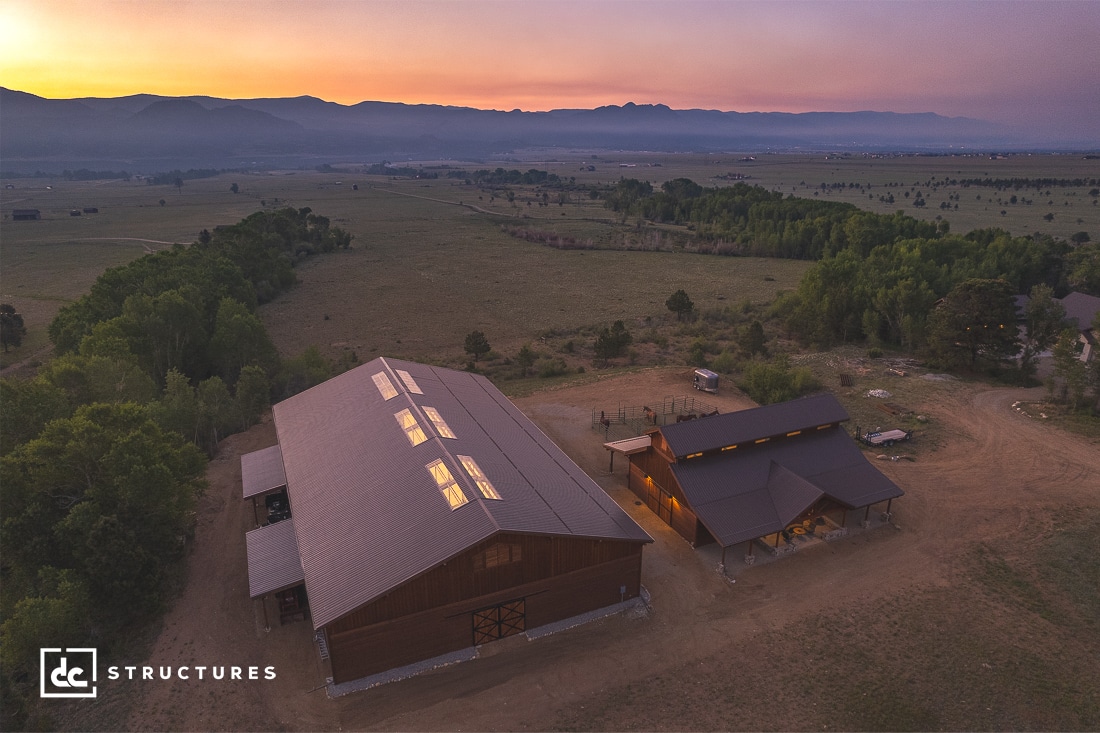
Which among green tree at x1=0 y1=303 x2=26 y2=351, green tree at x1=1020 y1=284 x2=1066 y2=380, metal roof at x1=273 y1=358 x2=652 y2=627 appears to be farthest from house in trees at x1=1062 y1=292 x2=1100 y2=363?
green tree at x1=0 y1=303 x2=26 y2=351

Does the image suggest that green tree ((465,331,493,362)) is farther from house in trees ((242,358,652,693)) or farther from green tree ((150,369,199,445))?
house in trees ((242,358,652,693))

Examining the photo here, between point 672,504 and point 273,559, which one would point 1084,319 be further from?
point 273,559

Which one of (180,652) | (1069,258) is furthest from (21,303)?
(1069,258)

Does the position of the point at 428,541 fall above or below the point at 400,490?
below

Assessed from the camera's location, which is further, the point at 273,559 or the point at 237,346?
the point at 237,346

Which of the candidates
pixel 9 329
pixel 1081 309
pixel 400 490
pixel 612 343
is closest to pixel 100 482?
pixel 400 490

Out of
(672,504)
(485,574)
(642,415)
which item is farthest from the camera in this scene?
(642,415)
